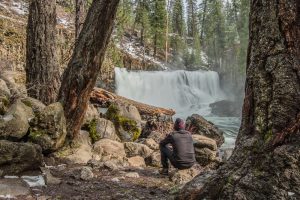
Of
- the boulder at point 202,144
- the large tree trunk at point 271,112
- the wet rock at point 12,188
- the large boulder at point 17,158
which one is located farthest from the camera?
the boulder at point 202,144

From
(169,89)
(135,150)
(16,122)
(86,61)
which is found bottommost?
(135,150)

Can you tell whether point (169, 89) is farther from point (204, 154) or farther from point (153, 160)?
point (153, 160)

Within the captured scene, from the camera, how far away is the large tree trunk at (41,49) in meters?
7.32

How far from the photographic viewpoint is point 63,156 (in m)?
7.14

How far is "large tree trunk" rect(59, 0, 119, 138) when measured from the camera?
645 cm

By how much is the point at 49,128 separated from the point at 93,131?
3670 millimetres

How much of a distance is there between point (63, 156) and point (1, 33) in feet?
38.3

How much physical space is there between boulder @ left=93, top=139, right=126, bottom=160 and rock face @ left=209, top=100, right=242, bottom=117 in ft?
75.0

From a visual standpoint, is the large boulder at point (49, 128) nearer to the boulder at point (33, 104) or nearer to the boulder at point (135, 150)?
the boulder at point (33, 104)

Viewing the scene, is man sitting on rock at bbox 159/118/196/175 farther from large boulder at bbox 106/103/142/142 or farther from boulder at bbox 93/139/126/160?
large boulder at bbox 106/103/142/142

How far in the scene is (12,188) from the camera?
4344 millimetres

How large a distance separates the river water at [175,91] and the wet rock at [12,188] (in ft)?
64.7

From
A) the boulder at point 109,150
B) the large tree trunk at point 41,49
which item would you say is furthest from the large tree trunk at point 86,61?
the boulder at point 109,150

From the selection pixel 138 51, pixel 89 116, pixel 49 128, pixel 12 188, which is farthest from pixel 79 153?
pixel 138 51
